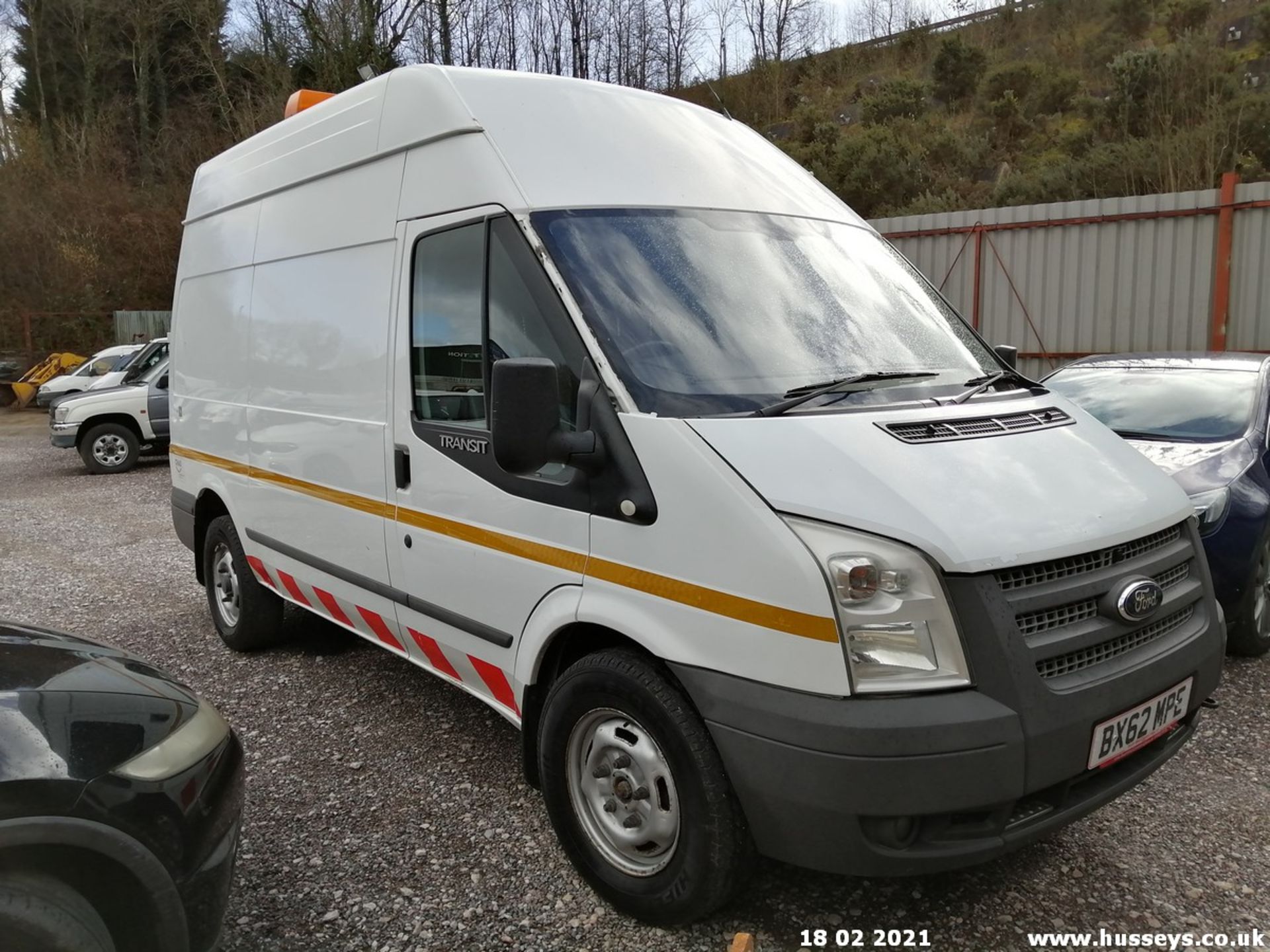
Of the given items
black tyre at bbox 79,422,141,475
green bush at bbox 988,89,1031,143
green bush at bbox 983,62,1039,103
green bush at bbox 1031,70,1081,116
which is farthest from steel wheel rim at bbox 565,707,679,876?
green bush at bbox 983,62,1039,103

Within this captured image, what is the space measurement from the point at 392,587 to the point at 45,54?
41.8m

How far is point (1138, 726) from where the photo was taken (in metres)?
2.63

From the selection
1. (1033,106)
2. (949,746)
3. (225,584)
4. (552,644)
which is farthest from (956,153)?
(949,746)

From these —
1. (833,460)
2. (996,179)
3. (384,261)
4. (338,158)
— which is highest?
(996,179)

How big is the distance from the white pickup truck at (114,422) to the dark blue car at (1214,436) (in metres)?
12.4

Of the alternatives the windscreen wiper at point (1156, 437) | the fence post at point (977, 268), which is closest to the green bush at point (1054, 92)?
the fence post at point (977, 268)

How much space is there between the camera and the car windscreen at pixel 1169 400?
17.9ft

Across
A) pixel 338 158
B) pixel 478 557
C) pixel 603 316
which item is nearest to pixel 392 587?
pixel 478 557

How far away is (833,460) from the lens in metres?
2.48

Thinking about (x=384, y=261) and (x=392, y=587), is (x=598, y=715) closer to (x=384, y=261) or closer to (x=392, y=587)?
(x=392, y=587)

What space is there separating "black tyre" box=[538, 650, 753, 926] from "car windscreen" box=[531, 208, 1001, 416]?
79 centimetres

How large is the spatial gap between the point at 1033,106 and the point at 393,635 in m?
26.0

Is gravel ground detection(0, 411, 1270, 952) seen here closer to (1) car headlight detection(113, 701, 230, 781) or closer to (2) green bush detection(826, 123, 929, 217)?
(1) car headlight detection(113, 701, 230, 781)

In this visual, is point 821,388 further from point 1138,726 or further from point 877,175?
point 877,175
